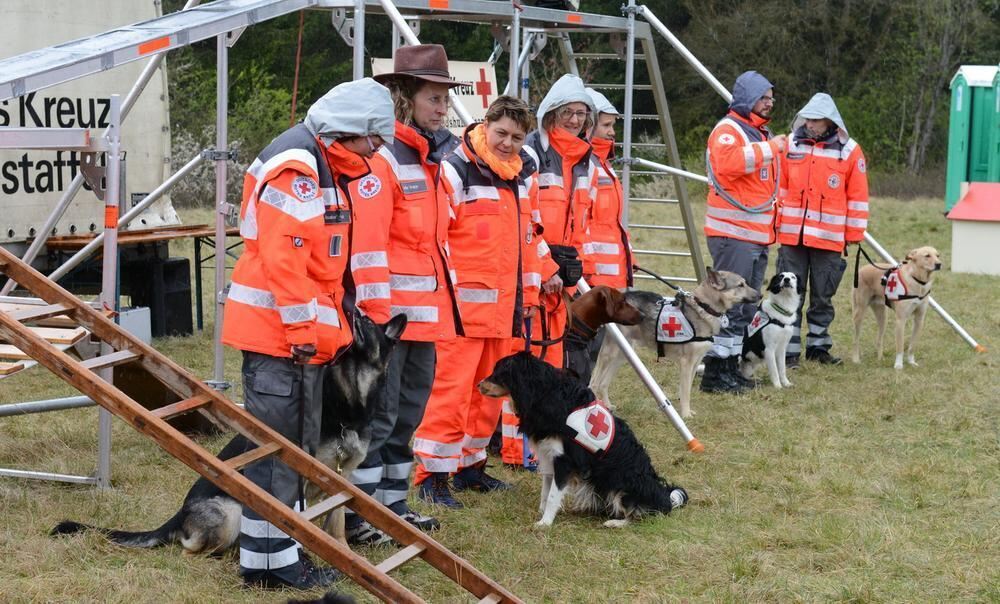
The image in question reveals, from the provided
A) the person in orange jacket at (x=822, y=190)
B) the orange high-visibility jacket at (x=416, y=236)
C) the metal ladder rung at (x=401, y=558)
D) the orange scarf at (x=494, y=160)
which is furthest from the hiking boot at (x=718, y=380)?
the metal ladder rung at (x=401, y=558)

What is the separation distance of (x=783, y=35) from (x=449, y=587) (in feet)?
99.2

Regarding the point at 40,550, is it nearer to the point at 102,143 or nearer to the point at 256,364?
the point at 256,364

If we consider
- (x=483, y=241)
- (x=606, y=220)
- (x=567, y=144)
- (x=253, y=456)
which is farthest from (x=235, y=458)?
(x=606, y=220)

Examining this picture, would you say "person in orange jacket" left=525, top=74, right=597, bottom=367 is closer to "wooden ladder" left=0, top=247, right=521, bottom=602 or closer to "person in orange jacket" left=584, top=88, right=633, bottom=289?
"person in orange jacket" left=584, top=88, right=633, bottom=289

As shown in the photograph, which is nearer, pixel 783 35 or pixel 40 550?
pixel 40 550

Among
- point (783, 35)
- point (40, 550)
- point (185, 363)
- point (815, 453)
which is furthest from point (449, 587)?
point (783, 35)

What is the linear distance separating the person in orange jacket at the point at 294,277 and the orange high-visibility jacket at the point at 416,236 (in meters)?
0.52

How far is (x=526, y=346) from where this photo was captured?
5.38 metres

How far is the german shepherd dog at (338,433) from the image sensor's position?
4047 mm

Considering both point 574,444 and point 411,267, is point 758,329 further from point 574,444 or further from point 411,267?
point 411,267

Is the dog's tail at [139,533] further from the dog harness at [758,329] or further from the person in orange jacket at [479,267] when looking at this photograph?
the dog harness at [758,329]

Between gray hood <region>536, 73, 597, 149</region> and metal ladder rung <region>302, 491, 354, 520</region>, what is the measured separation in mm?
2768

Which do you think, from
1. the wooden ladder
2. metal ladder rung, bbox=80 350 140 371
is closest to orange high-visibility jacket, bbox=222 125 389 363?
the wooden ladder

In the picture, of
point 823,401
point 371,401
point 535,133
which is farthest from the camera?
point 823,401
